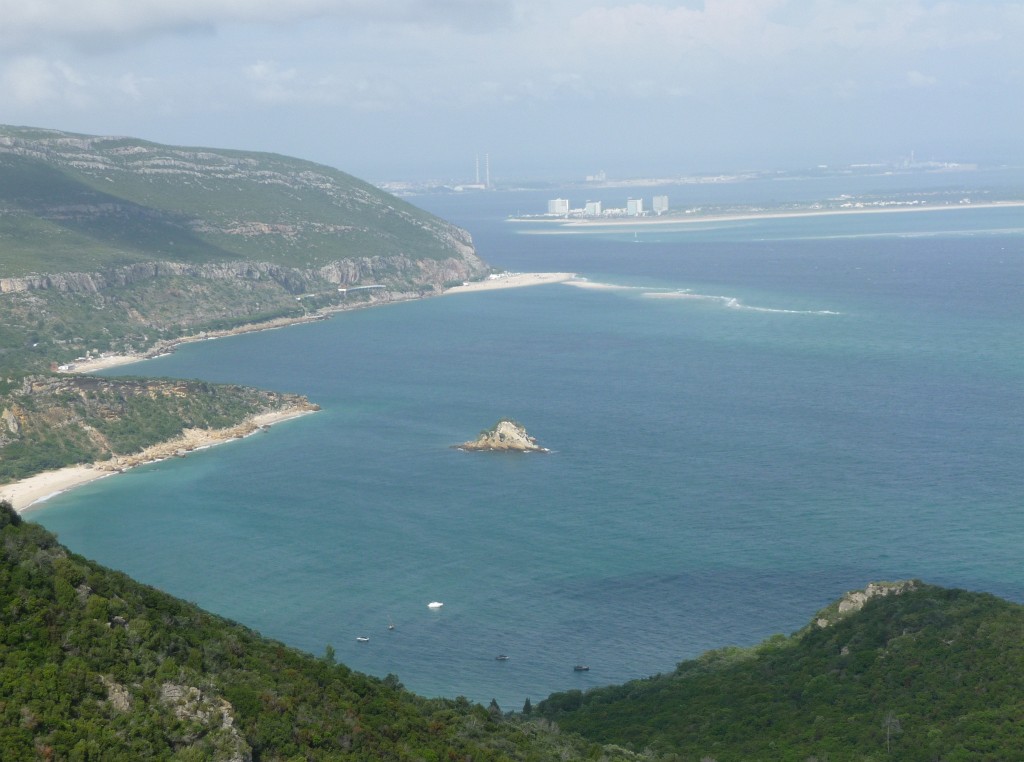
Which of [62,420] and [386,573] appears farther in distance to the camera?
[62,420]

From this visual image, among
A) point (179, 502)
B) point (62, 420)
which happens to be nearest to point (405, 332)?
point (62, 420)

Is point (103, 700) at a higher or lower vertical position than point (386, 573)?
higher

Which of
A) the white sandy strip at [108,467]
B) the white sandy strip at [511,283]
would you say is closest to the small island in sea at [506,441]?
the white sandy strip at [108,467]

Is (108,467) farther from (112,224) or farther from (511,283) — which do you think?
(511,283)

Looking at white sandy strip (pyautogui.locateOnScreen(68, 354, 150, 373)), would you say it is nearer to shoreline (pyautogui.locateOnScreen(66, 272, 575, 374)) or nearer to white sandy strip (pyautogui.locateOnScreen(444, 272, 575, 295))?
shoreline (pyautogui.locateOnScreen(66, 272, 575, 374))

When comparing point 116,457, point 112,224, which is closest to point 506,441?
point 116,457

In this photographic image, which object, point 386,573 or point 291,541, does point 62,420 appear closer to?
point 291,541
